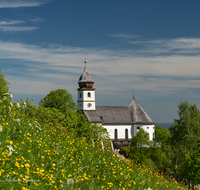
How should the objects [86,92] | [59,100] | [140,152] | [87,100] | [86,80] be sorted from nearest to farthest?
[140,152], [59,100], [87,100], [86,92], [86,80]

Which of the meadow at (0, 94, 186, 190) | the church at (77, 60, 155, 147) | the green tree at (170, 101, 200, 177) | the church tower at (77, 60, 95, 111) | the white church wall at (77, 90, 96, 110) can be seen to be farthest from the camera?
the church tower at (77, 60, 95, 111)

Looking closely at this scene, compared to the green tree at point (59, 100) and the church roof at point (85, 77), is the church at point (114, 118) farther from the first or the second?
the green tree at point (59, 100)

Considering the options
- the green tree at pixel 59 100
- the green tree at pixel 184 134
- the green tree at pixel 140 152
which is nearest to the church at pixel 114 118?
the green tree at pixel 59 100

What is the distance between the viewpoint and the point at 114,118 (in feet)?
205

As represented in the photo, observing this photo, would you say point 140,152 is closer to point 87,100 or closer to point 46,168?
point 87,100

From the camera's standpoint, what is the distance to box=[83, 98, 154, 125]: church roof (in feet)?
201

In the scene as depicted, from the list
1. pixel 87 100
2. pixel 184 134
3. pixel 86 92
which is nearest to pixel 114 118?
pixel 87 100

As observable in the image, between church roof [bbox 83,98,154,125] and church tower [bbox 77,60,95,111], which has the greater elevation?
church tower [bbox 77,60,95,111]

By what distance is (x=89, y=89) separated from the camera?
203 ft

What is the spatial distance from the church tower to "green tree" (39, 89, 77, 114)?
1026 centimetres

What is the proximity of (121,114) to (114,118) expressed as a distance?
2724 millimetres

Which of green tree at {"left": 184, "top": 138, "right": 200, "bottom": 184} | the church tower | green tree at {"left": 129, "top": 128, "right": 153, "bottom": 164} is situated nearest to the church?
the church tower

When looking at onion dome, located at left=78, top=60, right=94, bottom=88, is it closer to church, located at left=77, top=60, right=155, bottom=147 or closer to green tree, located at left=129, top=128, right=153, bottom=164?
church, located at left=77, top=60, right=155, bottom=147

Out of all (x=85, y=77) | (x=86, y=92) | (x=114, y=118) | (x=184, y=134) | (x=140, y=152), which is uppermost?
(x=85, y=77)
